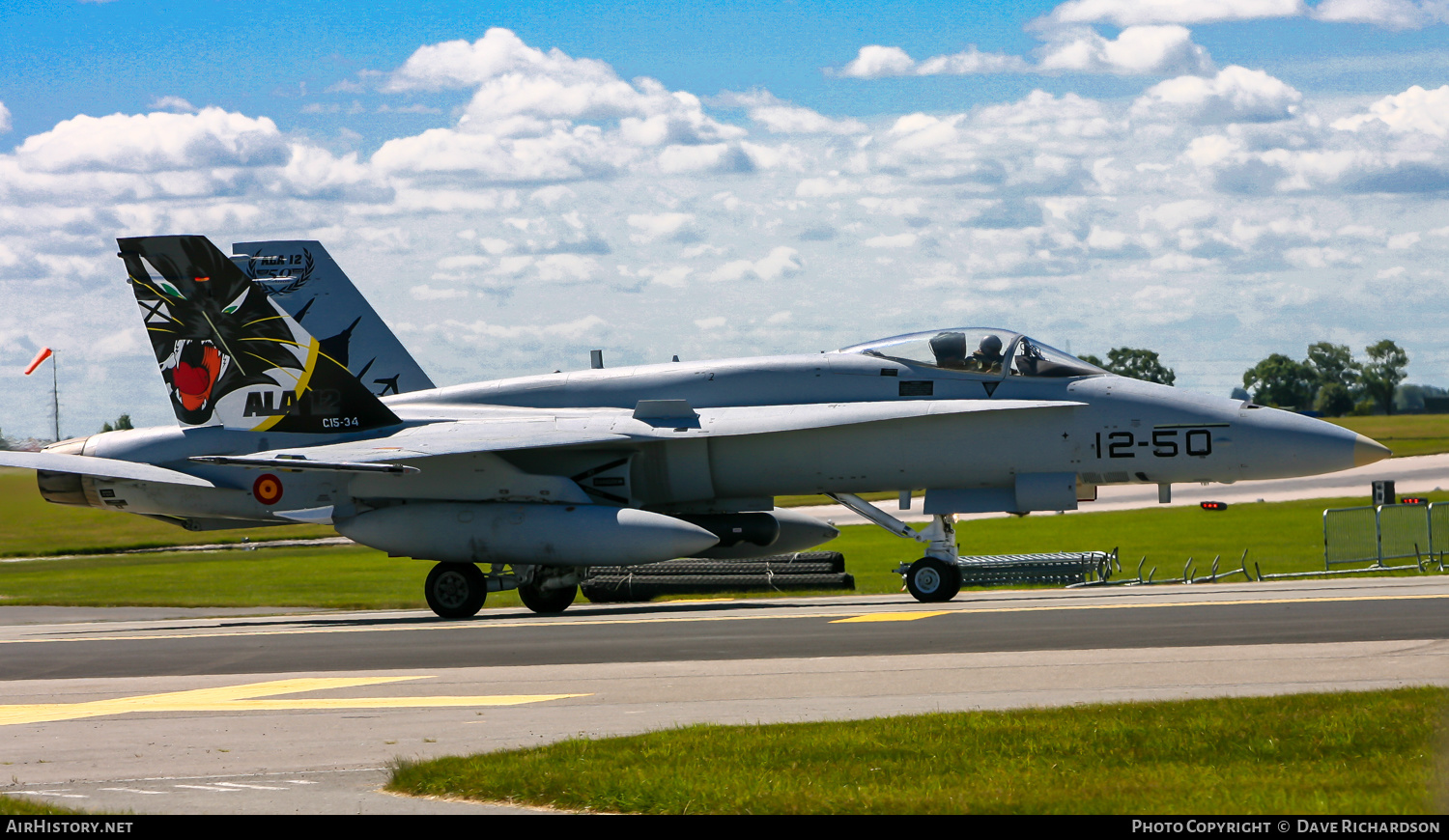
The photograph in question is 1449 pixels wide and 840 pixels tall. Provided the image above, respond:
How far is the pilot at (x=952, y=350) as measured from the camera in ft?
60.6

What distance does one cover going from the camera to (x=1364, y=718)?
743 cm

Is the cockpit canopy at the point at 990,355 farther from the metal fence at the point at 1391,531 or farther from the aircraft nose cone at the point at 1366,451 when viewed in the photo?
the metal fence at the point at 1391,531

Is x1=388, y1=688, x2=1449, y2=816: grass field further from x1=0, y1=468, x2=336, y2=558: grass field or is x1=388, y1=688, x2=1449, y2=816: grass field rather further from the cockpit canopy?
x1=0, y1=468, x2=336, y2=558: grass field

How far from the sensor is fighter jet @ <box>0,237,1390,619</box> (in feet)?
58.1

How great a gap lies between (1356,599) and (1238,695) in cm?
690

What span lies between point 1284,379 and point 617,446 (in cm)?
16162

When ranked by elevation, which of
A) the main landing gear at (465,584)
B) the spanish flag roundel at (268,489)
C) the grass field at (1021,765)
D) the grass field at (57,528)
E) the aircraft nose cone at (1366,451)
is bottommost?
the grass field at (57,528)

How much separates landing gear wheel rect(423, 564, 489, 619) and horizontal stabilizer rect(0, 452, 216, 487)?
12.5 feet

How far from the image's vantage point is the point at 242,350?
802 inches

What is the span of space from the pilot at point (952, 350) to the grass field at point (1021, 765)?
10.4 meters

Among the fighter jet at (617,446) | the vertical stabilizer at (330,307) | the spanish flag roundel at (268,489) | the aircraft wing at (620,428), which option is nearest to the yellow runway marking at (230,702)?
the fighter jet at (617,446)

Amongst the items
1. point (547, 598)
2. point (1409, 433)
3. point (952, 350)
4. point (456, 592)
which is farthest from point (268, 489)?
point (1409, 433)
